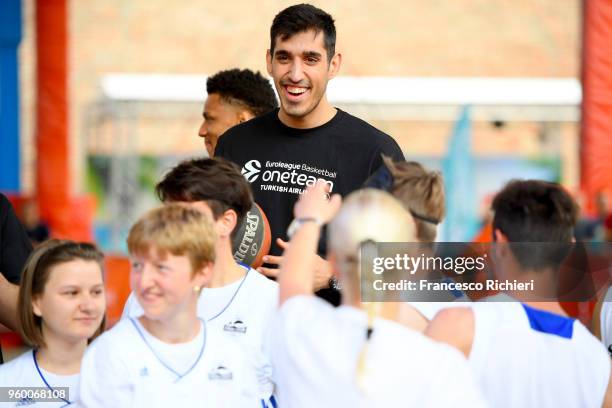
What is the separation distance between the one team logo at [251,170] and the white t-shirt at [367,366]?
6.36 feet

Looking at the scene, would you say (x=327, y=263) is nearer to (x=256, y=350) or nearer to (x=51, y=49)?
(x=256, y=350)

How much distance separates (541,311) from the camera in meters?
3.25

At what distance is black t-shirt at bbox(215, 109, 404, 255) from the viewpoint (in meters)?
4.59

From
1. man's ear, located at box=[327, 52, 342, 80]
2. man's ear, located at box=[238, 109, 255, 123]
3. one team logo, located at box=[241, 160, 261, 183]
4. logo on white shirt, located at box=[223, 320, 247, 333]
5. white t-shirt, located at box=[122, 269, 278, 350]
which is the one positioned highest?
man's ear, located at box=[327, 52, 342, 80]

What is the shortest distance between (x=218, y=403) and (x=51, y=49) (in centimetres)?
1402

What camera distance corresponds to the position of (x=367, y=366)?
2.69 meters

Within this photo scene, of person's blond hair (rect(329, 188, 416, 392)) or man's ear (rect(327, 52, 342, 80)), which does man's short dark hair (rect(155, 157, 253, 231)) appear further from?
man's ear (rect(327, 52, 342, 80))

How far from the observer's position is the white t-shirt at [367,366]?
269cm

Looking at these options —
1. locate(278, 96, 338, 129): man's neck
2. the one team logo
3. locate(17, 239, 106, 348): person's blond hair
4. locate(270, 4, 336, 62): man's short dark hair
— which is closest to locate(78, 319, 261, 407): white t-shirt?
locate(17, 239, 106, 348): person's blond hair

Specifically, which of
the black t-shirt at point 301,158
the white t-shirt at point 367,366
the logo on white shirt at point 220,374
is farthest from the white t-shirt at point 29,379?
the black t-shirt at point 301,158

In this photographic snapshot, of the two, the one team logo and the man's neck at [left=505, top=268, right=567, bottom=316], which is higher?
the one team logo

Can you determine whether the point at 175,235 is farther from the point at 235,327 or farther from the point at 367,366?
the point at 367,366

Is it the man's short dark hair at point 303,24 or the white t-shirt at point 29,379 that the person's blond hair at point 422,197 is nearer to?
the white t-shirt at point 29,379

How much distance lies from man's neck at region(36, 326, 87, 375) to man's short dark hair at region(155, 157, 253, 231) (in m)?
0.60
